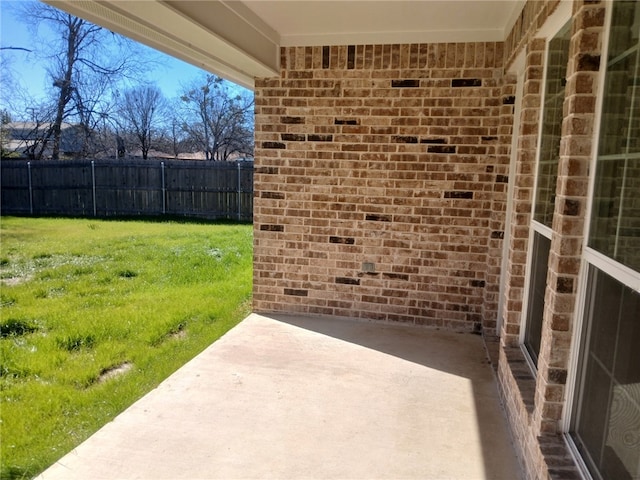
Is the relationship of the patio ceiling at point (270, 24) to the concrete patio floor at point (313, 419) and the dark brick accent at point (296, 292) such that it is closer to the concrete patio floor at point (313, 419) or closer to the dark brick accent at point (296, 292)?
the dark brick accent at point (296, 292)

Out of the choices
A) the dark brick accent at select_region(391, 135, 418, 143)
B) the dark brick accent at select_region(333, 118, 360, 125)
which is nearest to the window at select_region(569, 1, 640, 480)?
the dark brick accent at select_region(391, 135, 418, 143)

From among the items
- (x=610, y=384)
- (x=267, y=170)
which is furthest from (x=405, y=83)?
(x=610, y=384)

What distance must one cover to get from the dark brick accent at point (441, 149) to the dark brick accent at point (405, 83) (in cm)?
58

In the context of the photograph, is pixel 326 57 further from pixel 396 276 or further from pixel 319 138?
pixel 396 276

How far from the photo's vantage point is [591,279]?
1844mm

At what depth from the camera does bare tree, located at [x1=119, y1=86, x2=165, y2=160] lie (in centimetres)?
1877

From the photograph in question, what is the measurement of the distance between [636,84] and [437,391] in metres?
2.28

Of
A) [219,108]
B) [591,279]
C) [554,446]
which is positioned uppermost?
[219,108]

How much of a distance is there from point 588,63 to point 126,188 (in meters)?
13.3

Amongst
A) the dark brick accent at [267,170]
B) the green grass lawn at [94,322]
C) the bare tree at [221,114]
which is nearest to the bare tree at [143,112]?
the bare tree at [221,114]

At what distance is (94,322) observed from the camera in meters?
4.52

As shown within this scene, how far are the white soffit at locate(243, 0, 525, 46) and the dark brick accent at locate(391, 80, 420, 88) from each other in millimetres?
341

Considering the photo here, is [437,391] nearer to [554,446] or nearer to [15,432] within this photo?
[554,446]

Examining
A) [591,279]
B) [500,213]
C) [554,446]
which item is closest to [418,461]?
[554,446]
